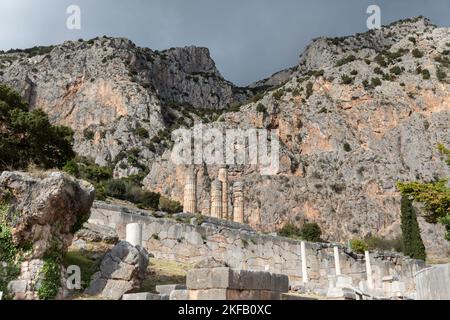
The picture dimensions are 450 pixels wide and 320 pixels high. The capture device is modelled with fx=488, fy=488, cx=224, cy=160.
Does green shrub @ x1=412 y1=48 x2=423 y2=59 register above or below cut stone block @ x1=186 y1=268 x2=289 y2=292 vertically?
above

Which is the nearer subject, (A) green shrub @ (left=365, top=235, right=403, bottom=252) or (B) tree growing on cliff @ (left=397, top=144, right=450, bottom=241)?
(B) tree growing on cliff @ (left=397, top=144, right=450, bottom=241)

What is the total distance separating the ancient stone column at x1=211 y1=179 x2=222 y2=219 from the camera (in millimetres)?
50625

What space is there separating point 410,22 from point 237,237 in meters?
88.4

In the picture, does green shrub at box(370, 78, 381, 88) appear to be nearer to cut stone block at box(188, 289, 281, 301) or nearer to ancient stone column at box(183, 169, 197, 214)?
ancient stone column at box(183, 169, 197, 214)

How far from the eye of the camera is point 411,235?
128 ft

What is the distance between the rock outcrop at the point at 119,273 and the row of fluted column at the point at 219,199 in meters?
35.1

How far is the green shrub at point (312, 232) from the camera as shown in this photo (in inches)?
1987

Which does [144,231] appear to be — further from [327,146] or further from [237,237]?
[327,146]

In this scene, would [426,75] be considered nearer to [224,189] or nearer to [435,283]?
[224,189]

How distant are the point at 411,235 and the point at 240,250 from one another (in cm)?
1913

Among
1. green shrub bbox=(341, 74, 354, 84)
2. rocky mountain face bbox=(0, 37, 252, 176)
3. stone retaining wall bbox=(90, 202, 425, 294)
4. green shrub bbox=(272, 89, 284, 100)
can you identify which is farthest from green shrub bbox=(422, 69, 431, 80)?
rocky mountain face bbox=(0, 37, 252, 176)

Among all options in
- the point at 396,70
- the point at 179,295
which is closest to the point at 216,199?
the point at 396,70

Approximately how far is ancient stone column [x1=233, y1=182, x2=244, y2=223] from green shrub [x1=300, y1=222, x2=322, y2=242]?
667 centimetres
